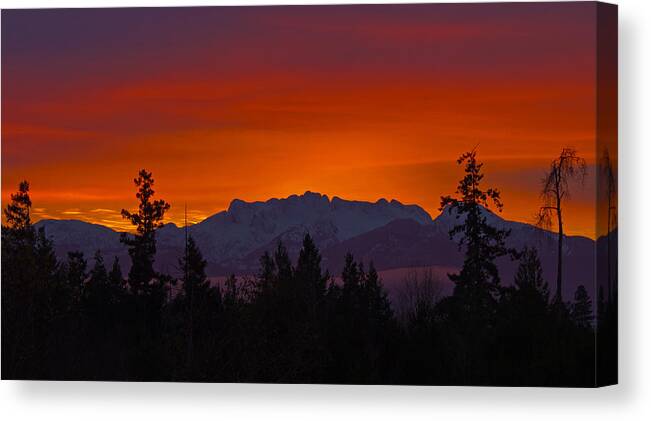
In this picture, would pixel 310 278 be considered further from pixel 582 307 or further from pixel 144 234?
pixel 582 307

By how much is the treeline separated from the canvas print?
0.06 ft

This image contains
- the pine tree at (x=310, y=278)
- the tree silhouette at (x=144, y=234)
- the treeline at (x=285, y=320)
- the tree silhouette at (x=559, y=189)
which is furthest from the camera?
the tree silhouette at (x=144, y=234)

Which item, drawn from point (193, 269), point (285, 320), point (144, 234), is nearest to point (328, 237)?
point (285, 320)

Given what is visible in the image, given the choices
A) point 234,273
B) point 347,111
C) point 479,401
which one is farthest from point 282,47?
point 479,401

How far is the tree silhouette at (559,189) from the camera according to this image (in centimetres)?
1299

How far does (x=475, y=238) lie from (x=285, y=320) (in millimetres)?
1668

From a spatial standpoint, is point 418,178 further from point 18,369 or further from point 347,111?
point 18,369

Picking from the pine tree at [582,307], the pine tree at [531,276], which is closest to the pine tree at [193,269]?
the pine tree at [531,276]

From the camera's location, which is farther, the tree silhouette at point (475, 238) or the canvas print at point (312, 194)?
the tree silhouette at point (475, 238)

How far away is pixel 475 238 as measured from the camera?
1324 cm

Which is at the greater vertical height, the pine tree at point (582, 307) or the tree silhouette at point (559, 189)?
the tree silhouette at point (559, 189)

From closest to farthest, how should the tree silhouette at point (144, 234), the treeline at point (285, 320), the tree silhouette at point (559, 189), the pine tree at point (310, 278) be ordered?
the tree silhouette at point (559, 189), the treeline at point (285, 320), the pine tree at point (310, 278), the tree silhouette at point (144, 234)

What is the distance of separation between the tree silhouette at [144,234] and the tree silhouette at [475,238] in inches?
92.7

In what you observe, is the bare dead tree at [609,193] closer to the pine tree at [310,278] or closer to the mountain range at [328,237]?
the mountain range at [328,237]
